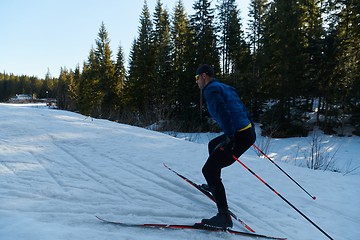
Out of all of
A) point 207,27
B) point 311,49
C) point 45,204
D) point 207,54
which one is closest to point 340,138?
point 311,49

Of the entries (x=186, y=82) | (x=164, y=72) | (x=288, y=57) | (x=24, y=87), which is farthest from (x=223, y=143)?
(x=24, y=87)

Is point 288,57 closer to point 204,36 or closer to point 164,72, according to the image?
point 204,36

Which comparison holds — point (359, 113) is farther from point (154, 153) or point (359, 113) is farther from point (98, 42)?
point (98, 42)

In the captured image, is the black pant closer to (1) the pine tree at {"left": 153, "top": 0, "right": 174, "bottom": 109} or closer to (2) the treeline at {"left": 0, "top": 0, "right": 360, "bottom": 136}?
(2) the treeline at {"left": 0, "top": 0, "right": 360, "bottom": 136}

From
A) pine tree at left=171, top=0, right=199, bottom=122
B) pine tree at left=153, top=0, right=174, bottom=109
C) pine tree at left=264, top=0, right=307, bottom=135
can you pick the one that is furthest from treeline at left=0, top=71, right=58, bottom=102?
pine tree at left=264, top=0, right=307, bottom=135

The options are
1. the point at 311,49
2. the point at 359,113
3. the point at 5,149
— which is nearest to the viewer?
the point at 5,149

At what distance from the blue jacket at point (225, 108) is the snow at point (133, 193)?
1461 millimetres

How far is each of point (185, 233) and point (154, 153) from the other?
345 cm

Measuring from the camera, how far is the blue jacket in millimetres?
2549

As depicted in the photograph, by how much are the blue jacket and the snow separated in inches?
57.5

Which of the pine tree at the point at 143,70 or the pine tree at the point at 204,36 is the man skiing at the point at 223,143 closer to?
the pine tree at the point at 204,36

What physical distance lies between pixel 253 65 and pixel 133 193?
31.9 m

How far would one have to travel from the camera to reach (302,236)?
112 inches

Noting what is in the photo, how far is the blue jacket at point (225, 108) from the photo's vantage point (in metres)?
2.55
